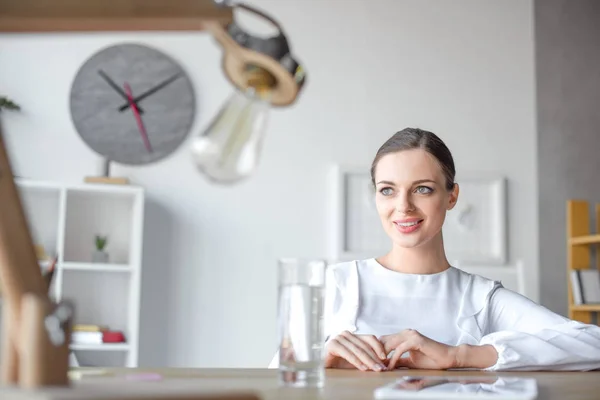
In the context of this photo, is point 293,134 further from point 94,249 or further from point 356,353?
point 356,353

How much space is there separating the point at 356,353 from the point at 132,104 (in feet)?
11.6

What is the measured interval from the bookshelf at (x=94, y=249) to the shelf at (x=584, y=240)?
2540 millimetres

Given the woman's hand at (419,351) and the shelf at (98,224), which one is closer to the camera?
the woman's hand at (419,351)

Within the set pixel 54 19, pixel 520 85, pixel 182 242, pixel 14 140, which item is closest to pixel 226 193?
pixel 182 242

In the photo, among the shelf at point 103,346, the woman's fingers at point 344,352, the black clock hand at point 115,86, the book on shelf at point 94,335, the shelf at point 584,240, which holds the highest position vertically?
the black clock hand at point 115,86

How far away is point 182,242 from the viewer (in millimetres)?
4992

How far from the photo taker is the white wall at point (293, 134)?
16.2 ft

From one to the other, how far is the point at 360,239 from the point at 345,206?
0.68 ft

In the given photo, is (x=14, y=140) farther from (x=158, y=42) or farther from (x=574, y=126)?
(x=574, y=126)

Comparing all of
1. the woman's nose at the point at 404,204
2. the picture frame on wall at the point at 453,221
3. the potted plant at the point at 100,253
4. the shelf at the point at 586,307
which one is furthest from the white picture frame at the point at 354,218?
the woman's nose at the point at 404,204

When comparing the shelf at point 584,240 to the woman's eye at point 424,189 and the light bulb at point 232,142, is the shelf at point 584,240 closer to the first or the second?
the woman's eye at point 424,189

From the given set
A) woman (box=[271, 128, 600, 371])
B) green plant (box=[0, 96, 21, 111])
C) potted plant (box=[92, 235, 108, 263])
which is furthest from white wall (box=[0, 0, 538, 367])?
woman (box=[271, 128, 600, 371])

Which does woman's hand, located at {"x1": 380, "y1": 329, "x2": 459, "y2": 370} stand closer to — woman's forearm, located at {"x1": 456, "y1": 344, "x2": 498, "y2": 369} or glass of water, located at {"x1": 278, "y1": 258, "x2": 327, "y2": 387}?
woman's forearm, located at {"x1": 456, "y1": 344, "x2": 498, "y2": 369}

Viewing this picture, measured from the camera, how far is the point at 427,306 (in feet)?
Answer: 7.02
